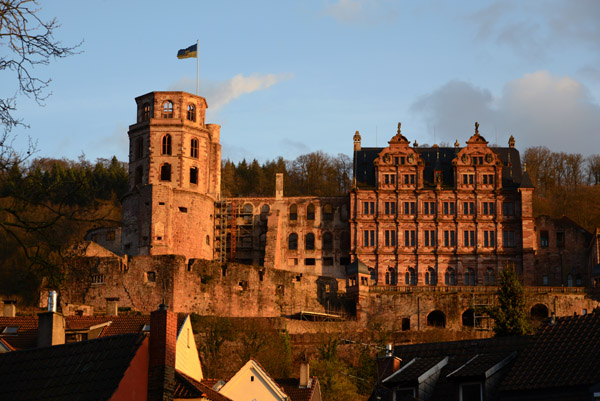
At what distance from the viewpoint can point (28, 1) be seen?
66.6 feet

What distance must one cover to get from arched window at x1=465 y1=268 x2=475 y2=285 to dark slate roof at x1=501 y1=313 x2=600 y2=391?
61.9 metres

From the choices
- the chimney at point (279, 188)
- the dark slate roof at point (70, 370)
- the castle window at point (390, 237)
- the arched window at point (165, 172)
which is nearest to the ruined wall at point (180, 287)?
the arched window at point (165, 172)

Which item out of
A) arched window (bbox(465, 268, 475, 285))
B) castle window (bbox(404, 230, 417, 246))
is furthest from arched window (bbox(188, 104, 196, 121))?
arched window (bbox(465, 268, 475, 285))

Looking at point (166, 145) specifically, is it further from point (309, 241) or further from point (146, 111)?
point (309, 241)

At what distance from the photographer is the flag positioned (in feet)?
Result: 305

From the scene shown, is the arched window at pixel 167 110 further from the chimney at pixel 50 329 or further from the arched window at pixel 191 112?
the chimney at pixel 50 329

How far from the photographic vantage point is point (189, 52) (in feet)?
→ 305

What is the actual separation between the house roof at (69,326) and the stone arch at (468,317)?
38.7 m

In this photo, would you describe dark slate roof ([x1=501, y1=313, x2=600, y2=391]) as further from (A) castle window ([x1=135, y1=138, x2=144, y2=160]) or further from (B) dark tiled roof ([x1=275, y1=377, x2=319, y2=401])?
(A) castle window ([x1=135, y1=138, x2=144, y2=160])

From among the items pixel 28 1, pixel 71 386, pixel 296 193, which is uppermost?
pixel 296 193

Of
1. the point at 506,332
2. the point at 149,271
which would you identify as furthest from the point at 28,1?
the point at 149,271

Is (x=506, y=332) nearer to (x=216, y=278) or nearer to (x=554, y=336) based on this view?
(x=216, y=278)

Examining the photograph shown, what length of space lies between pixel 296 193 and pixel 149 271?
Answer: 37746 millimetres

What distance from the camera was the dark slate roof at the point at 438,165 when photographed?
309 ft
